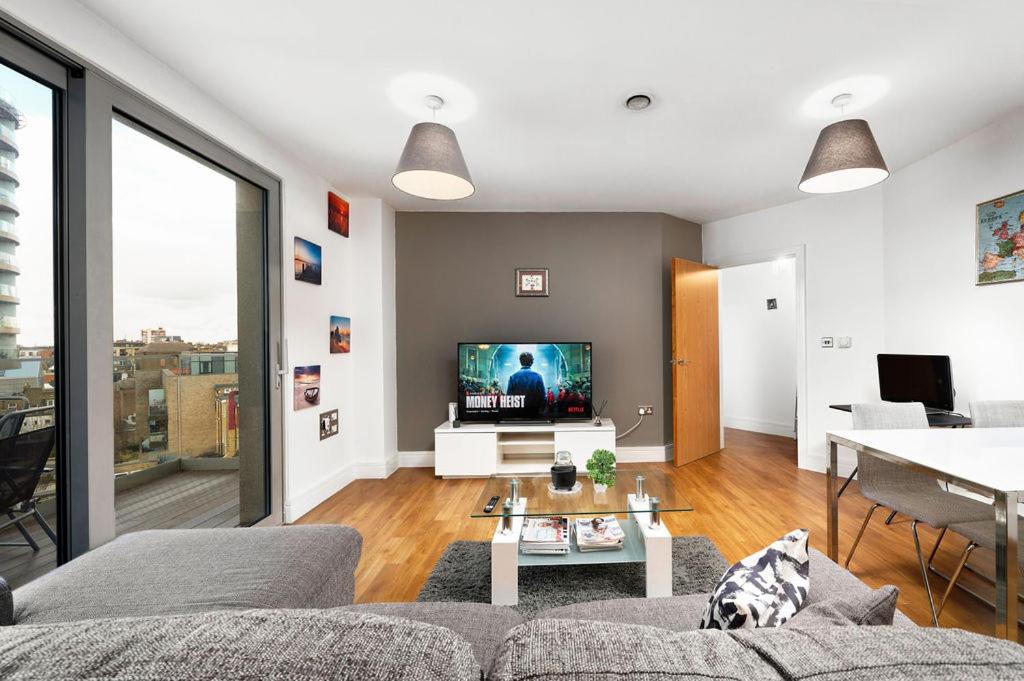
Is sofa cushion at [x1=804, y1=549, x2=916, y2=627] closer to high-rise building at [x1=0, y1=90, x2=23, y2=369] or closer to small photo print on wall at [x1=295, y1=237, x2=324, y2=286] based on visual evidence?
high-rise building at [x1=0, y1=90, x2=23, y2=369]

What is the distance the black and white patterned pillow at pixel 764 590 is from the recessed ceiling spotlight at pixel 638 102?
87.1 inches

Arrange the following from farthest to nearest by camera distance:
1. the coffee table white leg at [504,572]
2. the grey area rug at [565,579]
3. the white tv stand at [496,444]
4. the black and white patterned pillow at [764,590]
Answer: the white tv stand at [496,444]
the grey area rug at [565,579]
the coffee table white leg at [504,572]
the black and white patterned pillow at [764,590]

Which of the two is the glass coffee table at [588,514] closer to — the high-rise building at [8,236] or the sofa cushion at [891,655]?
the sofa cushion at [891,655]

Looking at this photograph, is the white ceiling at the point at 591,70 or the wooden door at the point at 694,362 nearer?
the white ceiling at the point at 591,70

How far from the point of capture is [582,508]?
2.08 metres

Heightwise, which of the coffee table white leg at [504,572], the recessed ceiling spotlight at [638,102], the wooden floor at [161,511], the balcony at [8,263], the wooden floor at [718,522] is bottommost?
the wooden floor at [718,522]

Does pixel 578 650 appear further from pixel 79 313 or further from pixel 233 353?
pixel 233 353

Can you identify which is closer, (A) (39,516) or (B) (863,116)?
(A) (39,516)

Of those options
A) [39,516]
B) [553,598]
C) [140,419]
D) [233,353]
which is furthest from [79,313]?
[553,598]

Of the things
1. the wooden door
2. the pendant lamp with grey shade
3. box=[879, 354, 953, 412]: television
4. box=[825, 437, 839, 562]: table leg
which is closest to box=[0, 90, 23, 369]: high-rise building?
the pendant lamp with grey shade

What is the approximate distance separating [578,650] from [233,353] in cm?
274

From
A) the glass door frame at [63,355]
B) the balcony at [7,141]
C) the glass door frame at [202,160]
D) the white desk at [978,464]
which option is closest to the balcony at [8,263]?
the glass door frame at [63,355]

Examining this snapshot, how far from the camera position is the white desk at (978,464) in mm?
1345

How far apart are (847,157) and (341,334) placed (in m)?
3.57
